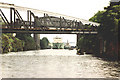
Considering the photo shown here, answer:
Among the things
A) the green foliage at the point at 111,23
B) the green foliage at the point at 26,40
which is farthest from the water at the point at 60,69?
the green foliage at the point at 26,40

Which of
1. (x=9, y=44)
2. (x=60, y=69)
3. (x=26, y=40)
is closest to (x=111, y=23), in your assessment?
(x=60, y=69)

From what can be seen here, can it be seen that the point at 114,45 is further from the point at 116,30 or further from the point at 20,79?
the point at 20,79

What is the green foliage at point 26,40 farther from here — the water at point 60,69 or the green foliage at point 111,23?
the water at point 60,69

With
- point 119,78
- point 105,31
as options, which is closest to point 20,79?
point 119,78

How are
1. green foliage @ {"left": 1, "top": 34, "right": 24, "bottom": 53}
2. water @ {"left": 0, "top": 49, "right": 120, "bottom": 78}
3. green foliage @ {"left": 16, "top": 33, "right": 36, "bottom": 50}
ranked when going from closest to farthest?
1. water @ {"left": 0, "top": 49, "right": 120, "bottom": 78}
2. green foliage @ {"left": 1, "top": 34, "right": 24, "bottom": 53}
3. green foliage @ {"left": 16, "top": 33, "right": 36, "bottom": 50}

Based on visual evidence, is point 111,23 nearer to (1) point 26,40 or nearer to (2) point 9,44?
(2) point 9,44

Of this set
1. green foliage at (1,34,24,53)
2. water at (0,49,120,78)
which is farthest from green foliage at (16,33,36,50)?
water at (0,49,120,78)

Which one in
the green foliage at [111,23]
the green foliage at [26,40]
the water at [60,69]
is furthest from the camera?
the green foliage at [26,40]

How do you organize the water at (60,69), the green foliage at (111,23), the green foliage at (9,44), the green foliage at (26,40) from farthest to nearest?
the green foliage at (26,40), the green foliage at (9,44), the green foliage at (111,23), the water at (60,69)

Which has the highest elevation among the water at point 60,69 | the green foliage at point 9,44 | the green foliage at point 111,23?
the green foliage at point 111,23

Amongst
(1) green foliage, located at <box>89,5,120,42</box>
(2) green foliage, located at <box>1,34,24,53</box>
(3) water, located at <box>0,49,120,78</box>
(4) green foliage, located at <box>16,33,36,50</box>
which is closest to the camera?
(3) water, located at <box>0,49,120,78</box>

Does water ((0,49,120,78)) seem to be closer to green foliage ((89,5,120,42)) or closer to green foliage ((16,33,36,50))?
green foliage ((89,5,120,42))

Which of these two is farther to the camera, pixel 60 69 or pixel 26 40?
pixel 26 40

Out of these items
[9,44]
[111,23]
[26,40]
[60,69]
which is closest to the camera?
[60,69]
